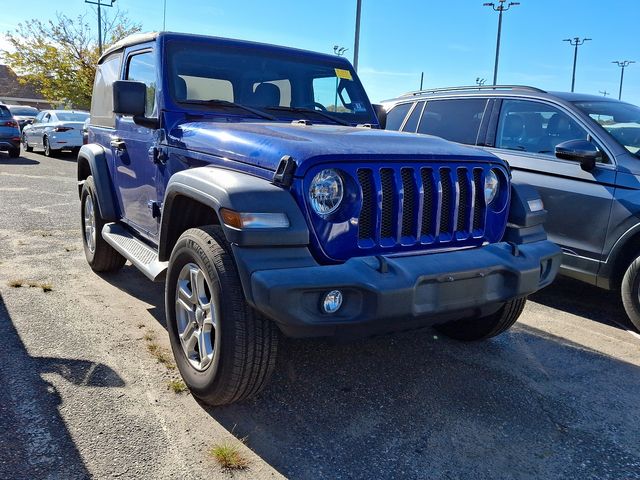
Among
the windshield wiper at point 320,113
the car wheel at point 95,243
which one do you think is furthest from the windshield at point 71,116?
the windshield wiper at point 320,113

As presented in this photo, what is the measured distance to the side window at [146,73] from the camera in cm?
389

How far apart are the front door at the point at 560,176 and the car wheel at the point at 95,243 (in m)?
3.69

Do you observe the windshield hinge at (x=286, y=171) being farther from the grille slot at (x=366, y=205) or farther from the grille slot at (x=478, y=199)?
the grille slot at (x=478, y=199)

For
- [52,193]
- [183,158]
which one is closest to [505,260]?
[183,158]

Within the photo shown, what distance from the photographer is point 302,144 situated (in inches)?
108

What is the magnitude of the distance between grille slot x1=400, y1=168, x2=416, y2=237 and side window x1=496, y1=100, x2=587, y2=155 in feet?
8.69

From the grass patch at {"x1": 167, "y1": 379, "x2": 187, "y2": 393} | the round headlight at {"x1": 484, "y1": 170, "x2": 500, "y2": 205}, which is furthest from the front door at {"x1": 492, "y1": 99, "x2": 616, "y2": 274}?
the grass patch at {"x1": 167, "y1": 379, "x2": 187, "y2": 393}

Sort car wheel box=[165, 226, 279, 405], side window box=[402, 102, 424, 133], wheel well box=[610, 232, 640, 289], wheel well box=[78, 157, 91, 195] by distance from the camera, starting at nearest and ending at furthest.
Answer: car wheel box=[165, 226, 279, 405] < wheel well box=[610, 232, 640, 289] < wheel well box=[78, 157, 91, 195] < side window box=[402, 102, 424, 133]

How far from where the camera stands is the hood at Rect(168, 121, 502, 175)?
8.86 ft

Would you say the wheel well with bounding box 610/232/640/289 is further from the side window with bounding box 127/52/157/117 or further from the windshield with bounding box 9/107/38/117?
the windshield with bounding box 9/107/38/117

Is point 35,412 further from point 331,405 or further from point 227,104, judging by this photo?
point 227,104

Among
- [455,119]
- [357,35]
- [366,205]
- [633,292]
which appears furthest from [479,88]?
[357,35]

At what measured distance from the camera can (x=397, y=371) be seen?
3.53 m

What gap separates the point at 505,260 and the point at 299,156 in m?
1.21
